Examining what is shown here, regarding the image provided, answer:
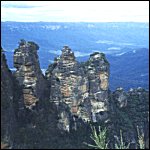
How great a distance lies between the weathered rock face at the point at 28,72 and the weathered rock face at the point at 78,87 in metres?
3.87

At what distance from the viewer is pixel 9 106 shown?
199ft

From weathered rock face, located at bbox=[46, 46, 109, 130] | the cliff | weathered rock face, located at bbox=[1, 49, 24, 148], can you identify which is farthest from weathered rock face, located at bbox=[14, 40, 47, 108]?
weathered rock face, located at bbox=[46, 46, 109, 130]

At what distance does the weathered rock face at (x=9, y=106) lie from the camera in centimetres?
5522

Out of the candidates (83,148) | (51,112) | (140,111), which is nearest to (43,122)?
(51,112)

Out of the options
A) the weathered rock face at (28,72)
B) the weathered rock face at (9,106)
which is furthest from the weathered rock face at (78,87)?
the weathered rock face at (9,106)

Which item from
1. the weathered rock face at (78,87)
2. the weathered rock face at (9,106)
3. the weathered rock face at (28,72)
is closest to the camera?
the weathered rock face at (9,106)

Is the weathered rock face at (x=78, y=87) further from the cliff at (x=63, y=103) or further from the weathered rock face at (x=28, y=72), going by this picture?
the weathered rock face at (x=28, y=72)

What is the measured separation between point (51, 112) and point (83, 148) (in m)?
10.8

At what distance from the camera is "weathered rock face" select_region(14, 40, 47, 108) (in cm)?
6975

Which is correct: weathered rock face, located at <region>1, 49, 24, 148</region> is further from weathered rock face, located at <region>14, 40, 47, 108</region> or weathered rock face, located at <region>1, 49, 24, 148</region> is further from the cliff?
weathered rock face, located at <region>14, 40, 47, 108</region>

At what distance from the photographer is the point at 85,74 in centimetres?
7788

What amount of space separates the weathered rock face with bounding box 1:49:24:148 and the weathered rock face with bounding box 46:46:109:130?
284 inches

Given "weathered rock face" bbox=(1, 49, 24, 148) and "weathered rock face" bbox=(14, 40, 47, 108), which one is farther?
"weathered rock face" bbox=(14, 40, 47, 108)

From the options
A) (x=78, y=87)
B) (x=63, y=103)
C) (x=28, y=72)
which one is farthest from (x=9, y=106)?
(x=78, y=87)
